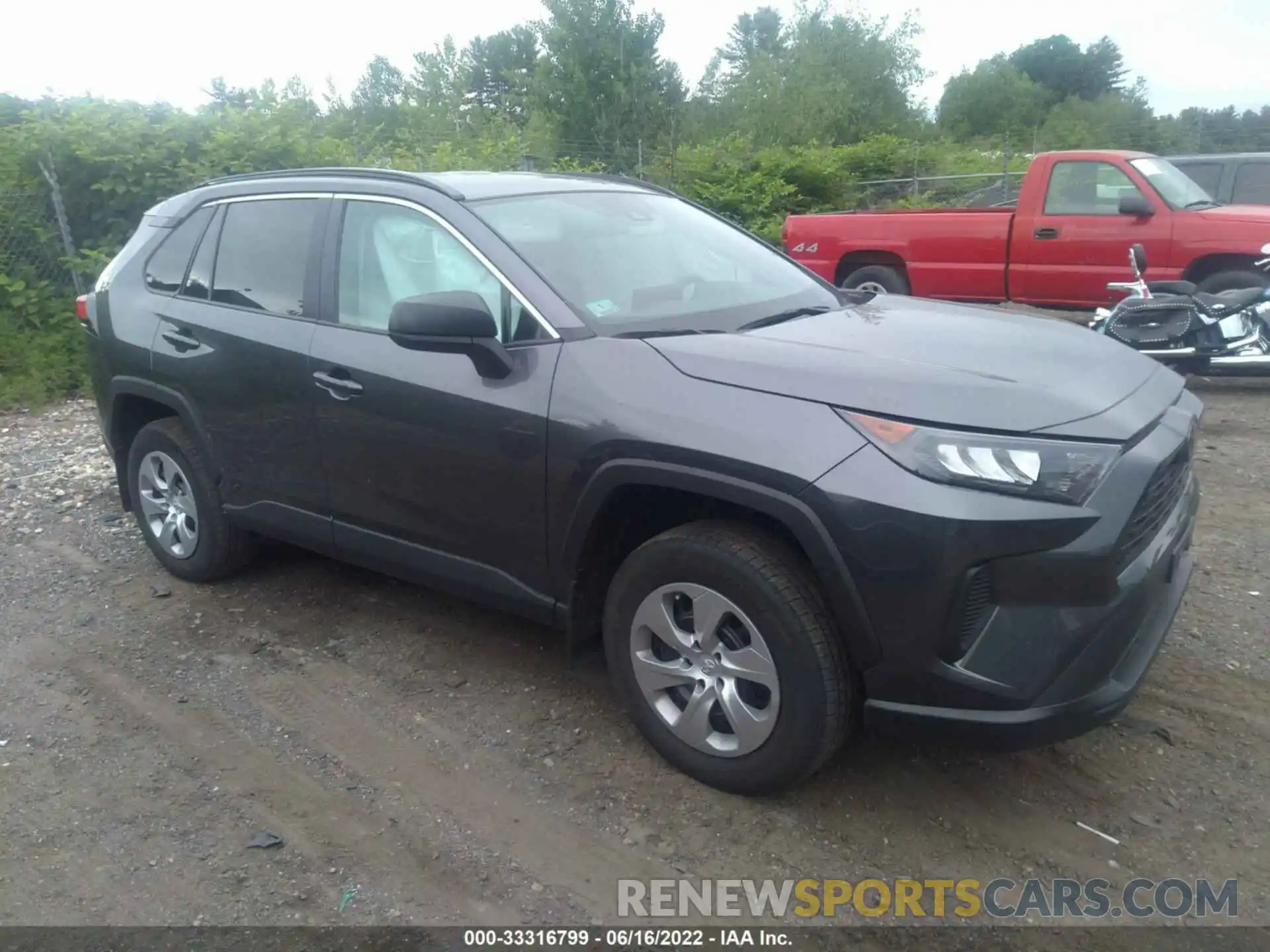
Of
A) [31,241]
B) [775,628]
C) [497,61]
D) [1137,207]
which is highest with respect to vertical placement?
[497,61]

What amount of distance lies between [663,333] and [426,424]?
0.86m

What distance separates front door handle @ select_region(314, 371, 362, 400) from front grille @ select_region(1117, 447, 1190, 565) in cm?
249

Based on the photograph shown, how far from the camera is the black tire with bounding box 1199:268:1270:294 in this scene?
8445 mm

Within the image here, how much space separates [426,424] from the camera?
3467 millimetres

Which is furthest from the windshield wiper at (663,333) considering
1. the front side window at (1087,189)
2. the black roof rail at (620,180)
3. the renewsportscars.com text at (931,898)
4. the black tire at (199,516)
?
the front side window at (1087,189)

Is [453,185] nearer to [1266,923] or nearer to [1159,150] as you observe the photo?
[1266,923]

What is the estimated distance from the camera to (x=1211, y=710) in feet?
11.3

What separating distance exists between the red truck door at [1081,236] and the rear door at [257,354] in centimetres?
763

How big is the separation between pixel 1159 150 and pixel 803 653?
2644 centimetres

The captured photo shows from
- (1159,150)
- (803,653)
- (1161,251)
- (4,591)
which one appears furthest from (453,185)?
(1159,150)

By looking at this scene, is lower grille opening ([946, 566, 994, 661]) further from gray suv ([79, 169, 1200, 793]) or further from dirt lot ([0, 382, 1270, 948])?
dirt lot ([0, 382, 1270, 948])

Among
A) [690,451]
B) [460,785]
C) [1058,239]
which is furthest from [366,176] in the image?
[1058,239]

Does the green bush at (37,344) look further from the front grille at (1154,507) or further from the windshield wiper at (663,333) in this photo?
the front grille at (1154,507)

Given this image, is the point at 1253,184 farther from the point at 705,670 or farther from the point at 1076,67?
the point at 1076,67
